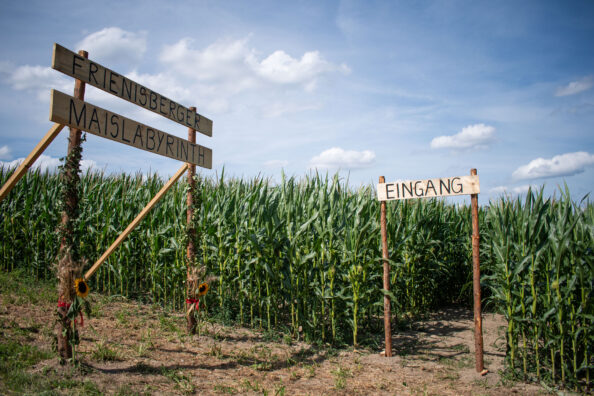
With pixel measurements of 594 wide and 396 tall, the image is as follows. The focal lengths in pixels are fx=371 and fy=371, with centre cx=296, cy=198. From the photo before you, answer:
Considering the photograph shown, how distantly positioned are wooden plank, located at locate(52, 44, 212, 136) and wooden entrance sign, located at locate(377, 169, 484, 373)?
11.6 ft

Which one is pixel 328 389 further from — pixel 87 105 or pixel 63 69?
pixel 63 69

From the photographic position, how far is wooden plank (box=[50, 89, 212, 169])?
14.3 feet

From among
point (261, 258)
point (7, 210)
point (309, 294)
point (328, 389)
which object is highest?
point (7, 210)

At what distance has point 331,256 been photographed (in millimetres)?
5992

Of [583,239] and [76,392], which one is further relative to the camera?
[583,239]

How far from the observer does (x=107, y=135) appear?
4969mm

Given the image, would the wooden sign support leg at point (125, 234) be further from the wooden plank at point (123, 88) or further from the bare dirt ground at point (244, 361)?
the bare dirt ground at point (244, 361)

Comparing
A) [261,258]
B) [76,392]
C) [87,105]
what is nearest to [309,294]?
[261,258]

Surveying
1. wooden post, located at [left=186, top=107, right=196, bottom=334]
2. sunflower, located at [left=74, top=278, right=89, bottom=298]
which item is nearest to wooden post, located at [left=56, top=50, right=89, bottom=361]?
sunflower, located at [left=74, top=278, right=89, bottom=298]

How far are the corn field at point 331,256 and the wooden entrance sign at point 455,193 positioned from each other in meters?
0.26

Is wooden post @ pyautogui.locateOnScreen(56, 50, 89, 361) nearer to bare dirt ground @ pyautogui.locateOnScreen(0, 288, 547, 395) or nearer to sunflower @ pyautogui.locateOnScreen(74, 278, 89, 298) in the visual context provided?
sunflower @ pyautogui.locateOnScreen(74, 278, 89, 298)

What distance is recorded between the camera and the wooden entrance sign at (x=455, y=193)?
5246 millimetres

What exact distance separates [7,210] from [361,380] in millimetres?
10486

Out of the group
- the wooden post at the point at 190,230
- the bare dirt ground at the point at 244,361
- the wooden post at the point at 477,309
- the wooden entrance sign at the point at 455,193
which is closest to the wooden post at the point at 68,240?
the bare dirt ground at the point at 244,361
